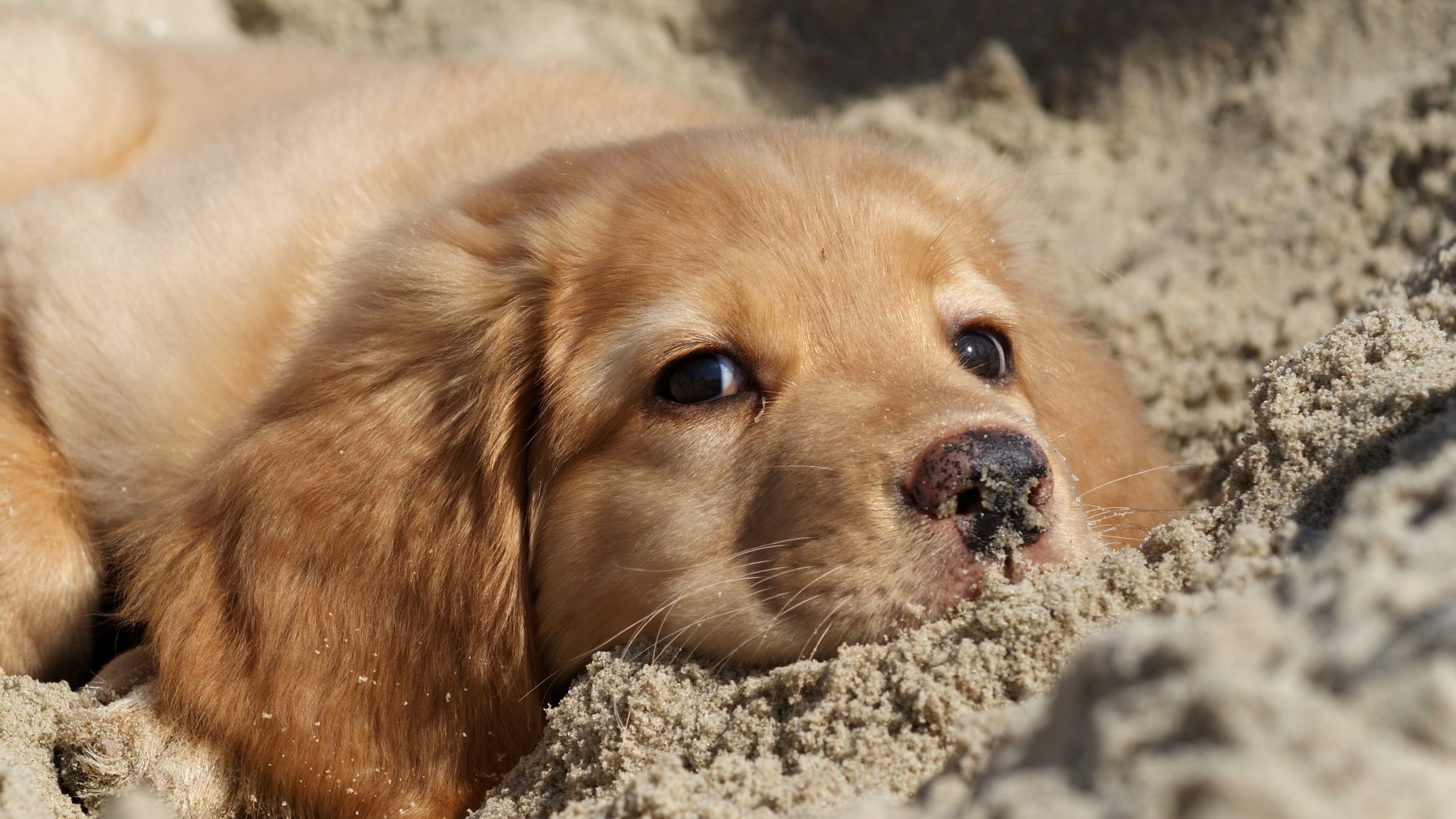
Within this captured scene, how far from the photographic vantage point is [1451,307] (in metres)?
2.50

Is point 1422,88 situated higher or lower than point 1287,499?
higher

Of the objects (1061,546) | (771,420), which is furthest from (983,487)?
(771,420)

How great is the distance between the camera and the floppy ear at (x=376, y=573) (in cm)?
247

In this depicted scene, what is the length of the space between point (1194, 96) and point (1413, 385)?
322 centimetres

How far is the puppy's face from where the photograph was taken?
2156 mm

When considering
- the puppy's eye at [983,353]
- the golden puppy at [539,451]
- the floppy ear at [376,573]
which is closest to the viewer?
the golden puppy at [539,451]

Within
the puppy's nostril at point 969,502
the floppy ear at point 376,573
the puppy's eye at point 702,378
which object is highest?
the puppy's eye at point 702,378

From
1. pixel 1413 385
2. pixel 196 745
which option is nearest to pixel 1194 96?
pixel 1413 385

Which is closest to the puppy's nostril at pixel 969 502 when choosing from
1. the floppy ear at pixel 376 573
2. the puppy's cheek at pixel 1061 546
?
the puppy's cheek at pixel 1061 546

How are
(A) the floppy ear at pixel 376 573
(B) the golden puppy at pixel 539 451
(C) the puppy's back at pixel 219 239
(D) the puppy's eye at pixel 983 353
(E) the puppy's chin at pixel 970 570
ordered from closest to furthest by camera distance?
1. (E) the puppy's chin at pixel 970 570
2. (B) the golden puppy at pixel 539 451
3. (A) the floppy ear at pixel 376 573
4. (D) the puppy's eye at pixel 983 353
5. (C) the puppy's back at pixel 219 239

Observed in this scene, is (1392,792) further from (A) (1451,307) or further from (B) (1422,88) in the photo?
(B) (1422,88)

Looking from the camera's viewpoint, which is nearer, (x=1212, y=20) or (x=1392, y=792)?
(x=1392, y=792)

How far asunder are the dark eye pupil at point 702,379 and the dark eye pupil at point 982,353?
0.51m

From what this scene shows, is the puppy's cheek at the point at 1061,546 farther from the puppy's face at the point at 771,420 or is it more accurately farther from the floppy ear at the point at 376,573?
the floppy ear at the point at 376,573
